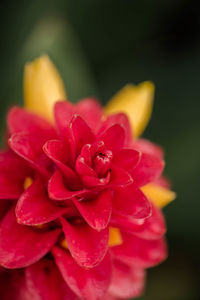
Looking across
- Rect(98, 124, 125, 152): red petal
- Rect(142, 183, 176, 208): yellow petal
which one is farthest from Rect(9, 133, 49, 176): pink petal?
Rect(142, 183, 176, 208): yellow petal

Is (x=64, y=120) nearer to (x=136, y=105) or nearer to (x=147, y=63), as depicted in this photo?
(x=136, y=105)

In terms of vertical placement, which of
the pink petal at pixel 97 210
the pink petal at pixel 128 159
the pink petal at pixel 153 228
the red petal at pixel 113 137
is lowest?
the pink petal at pixel 153 228

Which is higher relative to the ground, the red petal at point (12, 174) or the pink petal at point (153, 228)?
the red petal at point (12, 174)

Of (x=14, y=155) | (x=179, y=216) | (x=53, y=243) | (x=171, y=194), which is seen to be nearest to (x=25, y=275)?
(x=53, y=243)

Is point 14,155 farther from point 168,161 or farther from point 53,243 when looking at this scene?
point 168,161

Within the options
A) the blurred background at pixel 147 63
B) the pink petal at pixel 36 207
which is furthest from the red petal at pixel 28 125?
the blurred background at pixel 147 63

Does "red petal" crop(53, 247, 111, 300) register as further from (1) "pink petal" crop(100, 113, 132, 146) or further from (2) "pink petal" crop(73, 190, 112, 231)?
(1) "pink petal" crop(100, 113, 132, 146)

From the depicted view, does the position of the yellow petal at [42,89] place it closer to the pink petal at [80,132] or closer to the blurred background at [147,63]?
the pink petal at [80,132]

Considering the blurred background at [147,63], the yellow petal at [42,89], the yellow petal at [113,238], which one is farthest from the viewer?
the blurred background at [147,63]
